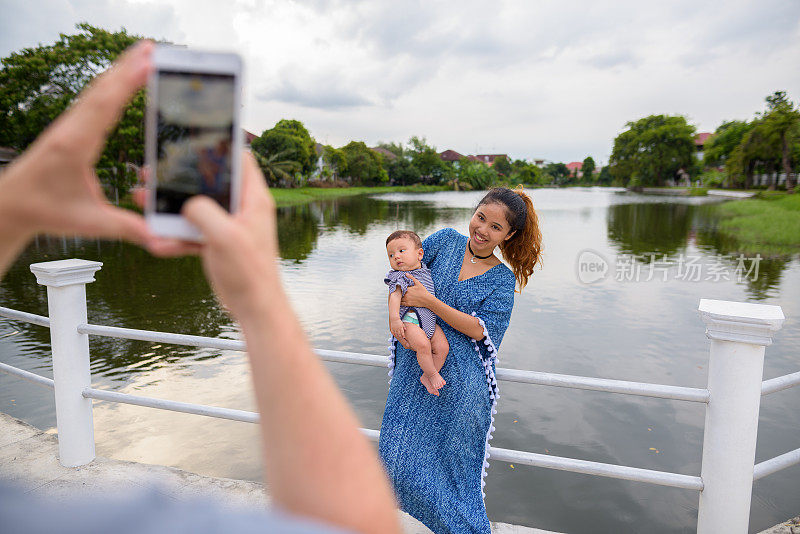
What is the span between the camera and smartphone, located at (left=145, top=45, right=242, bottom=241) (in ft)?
1.89

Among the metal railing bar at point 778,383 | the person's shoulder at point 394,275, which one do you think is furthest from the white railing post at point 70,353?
the metal railing bar at point 778,383

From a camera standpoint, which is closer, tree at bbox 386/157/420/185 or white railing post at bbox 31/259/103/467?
white railing post at bbox 31/259/103/467

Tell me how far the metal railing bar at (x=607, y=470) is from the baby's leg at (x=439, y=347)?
53 cm

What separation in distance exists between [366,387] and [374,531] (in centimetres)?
680

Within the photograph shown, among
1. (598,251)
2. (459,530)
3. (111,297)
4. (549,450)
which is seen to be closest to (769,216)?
(598,251)

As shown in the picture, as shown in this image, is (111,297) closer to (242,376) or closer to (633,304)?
(242,376)

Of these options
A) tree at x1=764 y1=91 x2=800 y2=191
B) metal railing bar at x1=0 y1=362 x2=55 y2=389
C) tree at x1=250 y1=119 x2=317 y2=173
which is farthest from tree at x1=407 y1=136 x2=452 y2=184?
metal railing bar at x1=0 y1=362 x2=55 y2=389

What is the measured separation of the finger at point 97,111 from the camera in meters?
0.52

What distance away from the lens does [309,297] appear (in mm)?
11844

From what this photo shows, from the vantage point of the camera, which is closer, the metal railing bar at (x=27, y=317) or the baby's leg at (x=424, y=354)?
the baby's leg at (x=424, y=354)

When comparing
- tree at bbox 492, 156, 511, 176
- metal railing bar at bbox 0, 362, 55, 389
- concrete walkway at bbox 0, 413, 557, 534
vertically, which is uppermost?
tree at bbox 492, 156, 511, 176

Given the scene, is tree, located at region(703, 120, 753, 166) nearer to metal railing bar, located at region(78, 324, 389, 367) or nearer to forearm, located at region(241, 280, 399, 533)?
metal railing bar, located at region(78, 324, 389, 367)

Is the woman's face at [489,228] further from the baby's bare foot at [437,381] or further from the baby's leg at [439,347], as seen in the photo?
the baby's bare foot at [437,381]

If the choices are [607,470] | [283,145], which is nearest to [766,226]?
[607,470]
